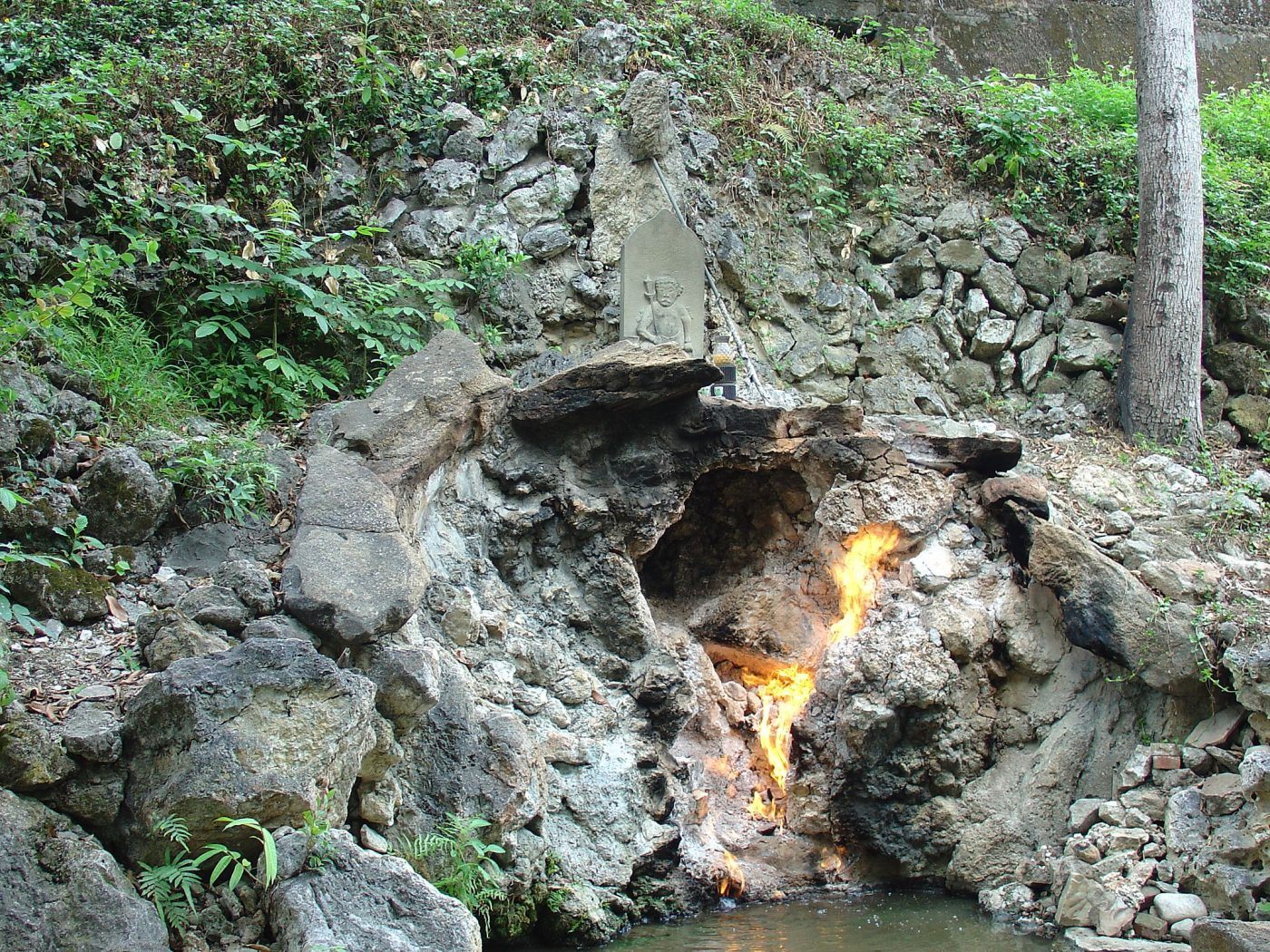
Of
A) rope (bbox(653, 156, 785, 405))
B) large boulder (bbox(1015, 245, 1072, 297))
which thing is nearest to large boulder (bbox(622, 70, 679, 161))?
rope (bbox(653, 156, 785, 405))

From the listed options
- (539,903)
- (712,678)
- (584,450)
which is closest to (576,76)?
(584,450)

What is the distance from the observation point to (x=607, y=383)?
7320 millimetres

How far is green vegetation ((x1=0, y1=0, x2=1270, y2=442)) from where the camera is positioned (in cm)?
796

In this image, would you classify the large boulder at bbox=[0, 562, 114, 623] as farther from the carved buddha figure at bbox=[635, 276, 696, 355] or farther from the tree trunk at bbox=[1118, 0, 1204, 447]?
the tree trunk at bbox=[1118, 0, 1204, 447]

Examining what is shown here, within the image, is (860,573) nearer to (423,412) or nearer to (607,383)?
(607,383)

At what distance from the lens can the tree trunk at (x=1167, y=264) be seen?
1034cm

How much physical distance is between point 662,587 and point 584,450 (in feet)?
6.06

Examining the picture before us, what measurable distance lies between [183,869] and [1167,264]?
9.77 meters

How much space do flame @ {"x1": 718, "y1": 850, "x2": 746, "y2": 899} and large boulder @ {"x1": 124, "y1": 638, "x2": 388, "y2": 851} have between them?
10.6 ft

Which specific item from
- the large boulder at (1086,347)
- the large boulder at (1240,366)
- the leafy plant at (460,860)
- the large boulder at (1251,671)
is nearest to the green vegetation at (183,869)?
the leafy plant at (460,860)

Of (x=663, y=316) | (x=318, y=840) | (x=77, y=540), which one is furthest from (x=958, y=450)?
(x=77, y=540)

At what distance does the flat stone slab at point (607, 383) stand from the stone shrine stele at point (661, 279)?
6.12ft

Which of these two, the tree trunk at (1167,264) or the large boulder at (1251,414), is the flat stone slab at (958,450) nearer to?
the tree trunk at (1167,264)

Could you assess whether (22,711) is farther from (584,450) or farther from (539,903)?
(584,450)
